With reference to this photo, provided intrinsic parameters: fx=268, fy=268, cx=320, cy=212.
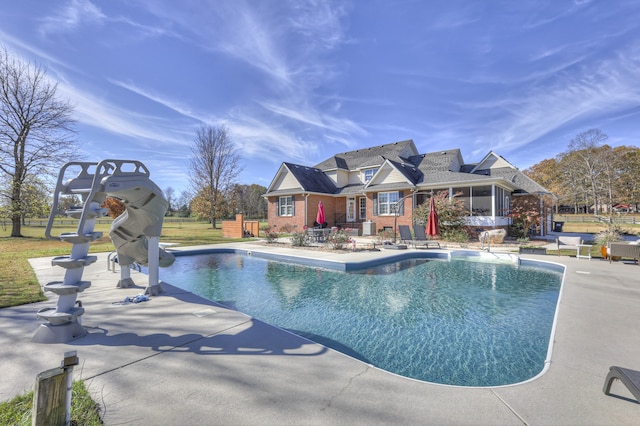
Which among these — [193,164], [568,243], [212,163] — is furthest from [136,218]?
[193,164]

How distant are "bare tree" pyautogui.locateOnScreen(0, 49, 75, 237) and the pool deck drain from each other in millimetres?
21281

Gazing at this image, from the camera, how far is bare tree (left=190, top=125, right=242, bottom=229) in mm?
31391

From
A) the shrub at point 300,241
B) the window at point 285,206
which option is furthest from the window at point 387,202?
the window at point 285,206

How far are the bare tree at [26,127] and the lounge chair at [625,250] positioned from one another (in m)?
31.2

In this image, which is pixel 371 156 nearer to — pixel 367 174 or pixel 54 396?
pixel 367 174

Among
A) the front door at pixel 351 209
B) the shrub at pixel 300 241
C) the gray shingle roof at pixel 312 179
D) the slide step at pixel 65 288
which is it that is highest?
the gray shingle roof at pixel 312 179

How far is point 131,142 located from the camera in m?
21.4

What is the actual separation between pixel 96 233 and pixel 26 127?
2419 cm

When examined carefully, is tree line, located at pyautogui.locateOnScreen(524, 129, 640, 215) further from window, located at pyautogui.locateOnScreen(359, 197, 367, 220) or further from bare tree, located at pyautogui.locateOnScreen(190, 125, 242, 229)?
bare tree, located at pyautogui.locateOnScreen(190, 125, 242, 229)

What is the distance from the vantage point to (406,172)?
781 inches

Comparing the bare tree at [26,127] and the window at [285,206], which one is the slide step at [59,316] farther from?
the bare tree at [26,127]

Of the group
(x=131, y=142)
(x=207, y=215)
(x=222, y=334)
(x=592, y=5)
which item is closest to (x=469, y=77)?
(x=592, y=5)

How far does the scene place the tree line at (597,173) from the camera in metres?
39.0

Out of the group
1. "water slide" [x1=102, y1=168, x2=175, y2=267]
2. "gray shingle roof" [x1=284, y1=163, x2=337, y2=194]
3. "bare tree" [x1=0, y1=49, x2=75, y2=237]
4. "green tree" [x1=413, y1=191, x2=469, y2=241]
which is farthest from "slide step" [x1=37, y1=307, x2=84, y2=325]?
"bare tree" [x1=0, y1=49, x2=75, y2=237]
